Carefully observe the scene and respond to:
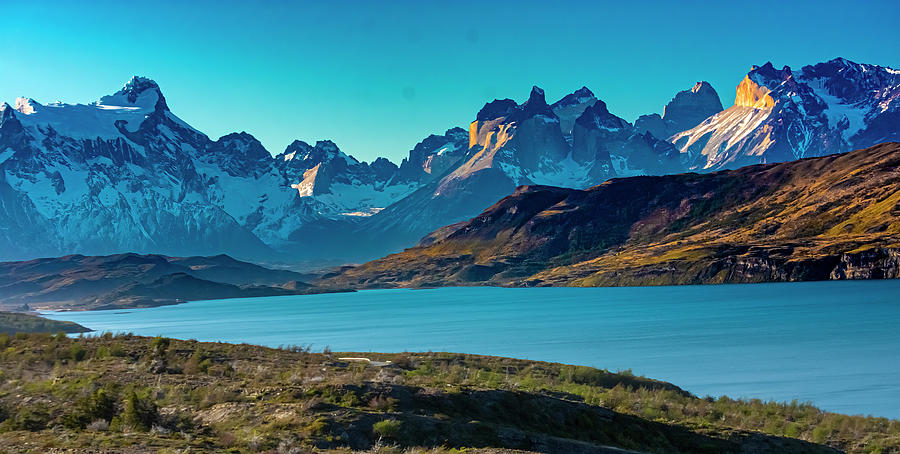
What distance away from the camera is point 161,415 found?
80.5 ft

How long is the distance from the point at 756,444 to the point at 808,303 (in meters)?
151

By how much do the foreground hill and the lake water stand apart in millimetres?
19880

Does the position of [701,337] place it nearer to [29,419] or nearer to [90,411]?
[90,411]

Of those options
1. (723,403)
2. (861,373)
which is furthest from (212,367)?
(861,373)

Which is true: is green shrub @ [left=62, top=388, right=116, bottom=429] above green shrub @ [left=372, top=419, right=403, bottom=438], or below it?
above

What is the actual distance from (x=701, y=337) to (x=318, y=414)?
9543cm

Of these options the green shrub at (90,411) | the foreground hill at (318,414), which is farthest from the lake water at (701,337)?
the green shrub at (90,411)

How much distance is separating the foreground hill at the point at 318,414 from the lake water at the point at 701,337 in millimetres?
19880

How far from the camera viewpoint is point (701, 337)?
4348 inches

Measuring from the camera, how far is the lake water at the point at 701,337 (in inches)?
2534

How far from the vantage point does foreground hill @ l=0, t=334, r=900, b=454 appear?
22.5 metres

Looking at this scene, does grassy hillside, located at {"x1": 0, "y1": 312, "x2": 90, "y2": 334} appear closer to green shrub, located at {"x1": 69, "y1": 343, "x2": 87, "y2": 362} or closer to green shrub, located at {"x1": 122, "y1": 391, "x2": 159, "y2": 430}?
green shrub, located at {"x1": 69, "y1": 343, "x2": 87, "y2": 362}

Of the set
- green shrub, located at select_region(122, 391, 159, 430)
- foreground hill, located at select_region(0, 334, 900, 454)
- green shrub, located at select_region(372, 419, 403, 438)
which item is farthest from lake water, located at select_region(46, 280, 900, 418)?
green shrub, located at select_region(122, 391, 159, 430)

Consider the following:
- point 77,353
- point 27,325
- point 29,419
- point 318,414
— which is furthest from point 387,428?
point 27,325
